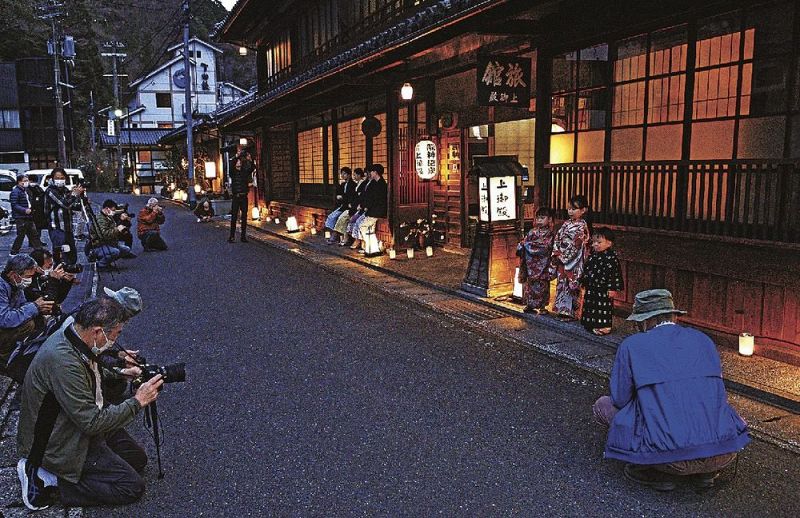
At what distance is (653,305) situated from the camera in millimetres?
4633

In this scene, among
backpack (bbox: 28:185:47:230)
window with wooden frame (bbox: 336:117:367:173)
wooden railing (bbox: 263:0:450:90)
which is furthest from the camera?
window with wooden frame (bbox: 336:117:367:173)

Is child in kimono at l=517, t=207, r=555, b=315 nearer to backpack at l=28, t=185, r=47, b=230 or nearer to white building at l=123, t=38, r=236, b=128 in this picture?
backpack at l=28, t=185, r=47, b=230

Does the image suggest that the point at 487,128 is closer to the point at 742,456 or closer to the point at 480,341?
the point at 480,341

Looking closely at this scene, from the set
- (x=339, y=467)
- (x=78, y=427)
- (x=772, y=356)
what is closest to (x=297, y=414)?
(x=339, y=467)

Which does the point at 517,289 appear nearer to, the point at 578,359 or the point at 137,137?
the point at 578,359

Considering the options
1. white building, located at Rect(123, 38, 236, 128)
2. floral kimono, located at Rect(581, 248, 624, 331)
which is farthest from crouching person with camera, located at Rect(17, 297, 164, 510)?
white building, located at Rect(123, 38, 236, 128)

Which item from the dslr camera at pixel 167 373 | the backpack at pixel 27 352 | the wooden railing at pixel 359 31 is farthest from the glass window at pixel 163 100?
the dslr camera at pixel 167 373

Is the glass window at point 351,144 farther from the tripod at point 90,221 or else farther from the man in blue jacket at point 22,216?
the man in blue jacket at point 22,216

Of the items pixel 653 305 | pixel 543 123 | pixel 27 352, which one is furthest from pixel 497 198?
pixel 27 352

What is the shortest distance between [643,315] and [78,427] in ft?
13.7

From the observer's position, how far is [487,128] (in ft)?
53.2

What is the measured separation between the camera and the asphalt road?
448cm

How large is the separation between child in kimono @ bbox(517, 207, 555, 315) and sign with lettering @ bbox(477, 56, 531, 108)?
2.51 meters

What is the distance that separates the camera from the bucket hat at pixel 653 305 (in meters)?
4.59
